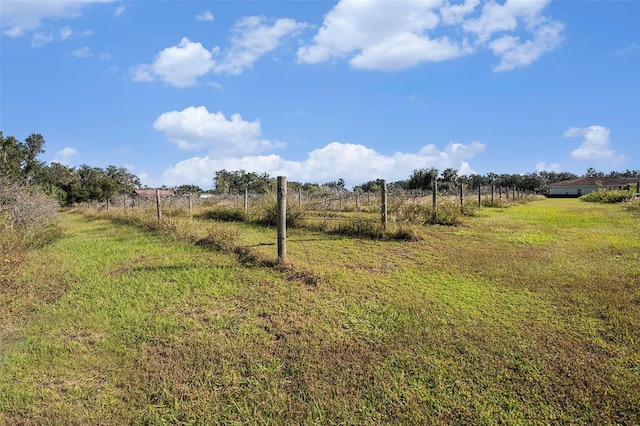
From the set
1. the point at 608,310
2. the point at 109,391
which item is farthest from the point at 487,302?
the point at 109,391

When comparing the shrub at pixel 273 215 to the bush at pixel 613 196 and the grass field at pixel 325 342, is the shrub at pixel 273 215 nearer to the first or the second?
the grass field at pixel 325 342

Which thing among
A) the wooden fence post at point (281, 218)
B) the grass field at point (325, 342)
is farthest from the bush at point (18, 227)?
the wooden fence post at point (281, 218)

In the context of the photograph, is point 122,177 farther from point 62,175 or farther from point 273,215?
point 273,215

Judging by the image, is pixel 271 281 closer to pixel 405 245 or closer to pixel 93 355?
pixel 93 355

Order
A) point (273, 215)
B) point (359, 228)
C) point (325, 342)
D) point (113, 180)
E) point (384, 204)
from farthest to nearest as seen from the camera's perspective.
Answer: point (113, 180) < point (273, 215) < point (359, 228) < point (384, 204) < point (325, 342)

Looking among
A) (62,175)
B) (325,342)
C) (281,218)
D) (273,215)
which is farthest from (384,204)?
(62,175)

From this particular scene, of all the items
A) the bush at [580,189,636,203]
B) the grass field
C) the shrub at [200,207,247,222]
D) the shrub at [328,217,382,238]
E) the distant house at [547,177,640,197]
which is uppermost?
the distant house at [547,177,640,197]

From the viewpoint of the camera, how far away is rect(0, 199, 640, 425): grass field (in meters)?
2.13

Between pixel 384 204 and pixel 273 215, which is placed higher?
pixel 384 204

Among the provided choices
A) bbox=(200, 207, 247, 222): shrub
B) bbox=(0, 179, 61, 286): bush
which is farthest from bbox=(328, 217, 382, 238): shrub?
bbox=(0, 179, 61, 286): bush

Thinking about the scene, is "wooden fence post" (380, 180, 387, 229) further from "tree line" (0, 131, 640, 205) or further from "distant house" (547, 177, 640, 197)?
"distant house" (547, 177, 640, 197)

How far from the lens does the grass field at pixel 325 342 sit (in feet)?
7.00

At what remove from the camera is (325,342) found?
284 cm

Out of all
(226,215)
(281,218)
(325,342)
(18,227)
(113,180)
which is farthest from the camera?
(113,180)
